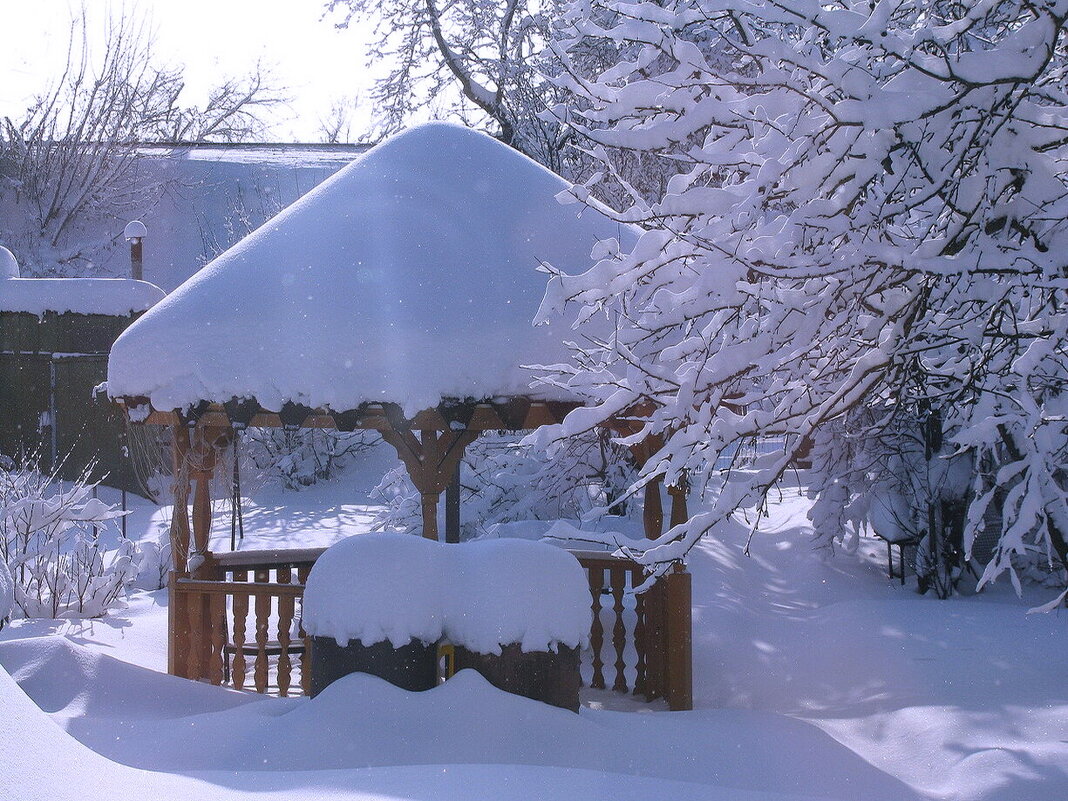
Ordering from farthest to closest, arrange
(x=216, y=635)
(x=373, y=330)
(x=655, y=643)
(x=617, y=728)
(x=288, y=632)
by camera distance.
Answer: (x=655, y=643)
(x=216, y=635)
(x=373, y=330)
(x=288, y=632)
(x=617, y=728)

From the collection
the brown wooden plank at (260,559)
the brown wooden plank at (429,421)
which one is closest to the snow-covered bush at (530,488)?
the brown wooden plank at (260,559)

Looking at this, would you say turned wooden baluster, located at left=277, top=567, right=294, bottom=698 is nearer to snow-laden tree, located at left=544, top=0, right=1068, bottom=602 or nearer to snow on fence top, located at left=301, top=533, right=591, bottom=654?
snow on fence top, located at left=301, top=533, right=591, bottom=654

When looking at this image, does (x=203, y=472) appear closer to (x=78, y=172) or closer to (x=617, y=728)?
(x=617, y=728)

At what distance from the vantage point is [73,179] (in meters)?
26.0

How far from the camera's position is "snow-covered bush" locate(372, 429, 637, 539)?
38.5 ft

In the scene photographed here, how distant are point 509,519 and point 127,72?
2134 cm

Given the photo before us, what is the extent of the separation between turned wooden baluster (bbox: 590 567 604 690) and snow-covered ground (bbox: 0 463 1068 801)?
84 cm

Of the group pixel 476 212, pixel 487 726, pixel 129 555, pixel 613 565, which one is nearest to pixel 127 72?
pixel 129 555

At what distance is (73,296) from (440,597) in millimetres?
15338

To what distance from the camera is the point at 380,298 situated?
730cm

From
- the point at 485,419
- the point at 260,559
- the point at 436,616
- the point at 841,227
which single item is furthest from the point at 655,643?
the point at 841,227

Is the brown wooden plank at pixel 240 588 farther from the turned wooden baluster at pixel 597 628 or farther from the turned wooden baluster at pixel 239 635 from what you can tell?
the turned wooden baluster at pixel 597 628

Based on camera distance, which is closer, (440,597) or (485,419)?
(440,597)

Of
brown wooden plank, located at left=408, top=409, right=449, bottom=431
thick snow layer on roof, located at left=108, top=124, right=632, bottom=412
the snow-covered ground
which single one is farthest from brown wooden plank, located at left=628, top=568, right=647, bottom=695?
thick snow layer on roof, located at left=108, top=124, right=632, bottom=412
